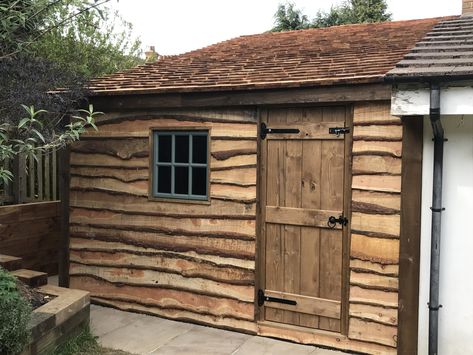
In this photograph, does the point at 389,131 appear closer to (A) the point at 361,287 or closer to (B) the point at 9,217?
(A) the point at 361,287

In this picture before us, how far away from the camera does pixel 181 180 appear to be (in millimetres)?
5895

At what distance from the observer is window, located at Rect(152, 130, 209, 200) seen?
5762 millimetres

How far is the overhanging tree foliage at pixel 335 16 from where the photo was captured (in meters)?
18.5

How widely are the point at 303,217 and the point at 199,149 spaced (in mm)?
1479

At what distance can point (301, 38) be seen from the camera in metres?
7.81

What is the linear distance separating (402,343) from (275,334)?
4.40ft

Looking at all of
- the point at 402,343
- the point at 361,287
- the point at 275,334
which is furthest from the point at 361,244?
the point at 275,334

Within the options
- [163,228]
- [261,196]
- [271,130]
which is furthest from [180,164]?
[271,130]

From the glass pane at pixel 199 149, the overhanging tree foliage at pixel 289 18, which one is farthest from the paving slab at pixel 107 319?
the overhanging tree foliage at pixel 289 18

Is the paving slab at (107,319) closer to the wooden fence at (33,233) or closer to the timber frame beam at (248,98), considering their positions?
the wooden fence at (33,233)

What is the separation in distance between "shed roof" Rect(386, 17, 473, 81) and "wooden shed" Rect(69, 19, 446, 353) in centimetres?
37

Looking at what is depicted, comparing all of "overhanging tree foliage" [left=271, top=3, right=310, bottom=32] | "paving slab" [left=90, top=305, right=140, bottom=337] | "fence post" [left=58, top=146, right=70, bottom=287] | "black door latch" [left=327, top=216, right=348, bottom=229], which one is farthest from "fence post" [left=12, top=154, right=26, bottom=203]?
"overhanging tree foliage" [left=271, top=3, right=310, bottom=32]

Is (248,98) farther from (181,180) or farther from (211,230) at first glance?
(211,230)

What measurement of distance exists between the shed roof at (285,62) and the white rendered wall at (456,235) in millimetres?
881
